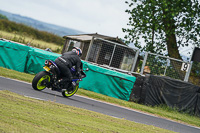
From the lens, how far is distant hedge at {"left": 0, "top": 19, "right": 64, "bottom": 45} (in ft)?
178

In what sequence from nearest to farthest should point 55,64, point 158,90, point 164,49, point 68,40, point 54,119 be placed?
point 54,119, point 55,64, point 158,90, point 164,49, point 68,40

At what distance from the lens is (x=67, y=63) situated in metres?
11.5

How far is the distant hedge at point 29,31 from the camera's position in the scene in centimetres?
5428

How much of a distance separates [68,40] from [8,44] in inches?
976

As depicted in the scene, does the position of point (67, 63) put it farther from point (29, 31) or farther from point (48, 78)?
point (29, 31)

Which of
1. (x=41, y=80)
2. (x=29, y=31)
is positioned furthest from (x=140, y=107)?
(x=29, y=31)

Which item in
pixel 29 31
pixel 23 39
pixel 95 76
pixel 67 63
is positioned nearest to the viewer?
pixel 67 63

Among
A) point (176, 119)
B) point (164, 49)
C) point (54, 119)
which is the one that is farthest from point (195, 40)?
point (54, 119)

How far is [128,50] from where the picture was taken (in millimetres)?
18703

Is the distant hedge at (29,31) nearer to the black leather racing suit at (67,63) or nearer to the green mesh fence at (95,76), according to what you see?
the green mesh fence at (95,76)

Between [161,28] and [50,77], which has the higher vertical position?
[161,28]

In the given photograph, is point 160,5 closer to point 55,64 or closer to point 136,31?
point 136,31

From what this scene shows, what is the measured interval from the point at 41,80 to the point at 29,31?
4889cm

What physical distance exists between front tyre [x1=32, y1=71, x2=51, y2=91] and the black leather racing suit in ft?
1.69
